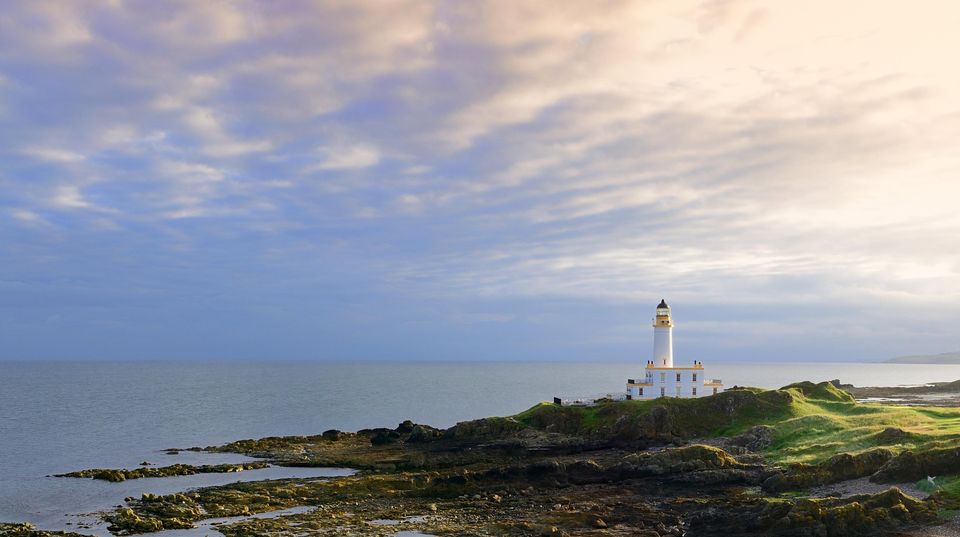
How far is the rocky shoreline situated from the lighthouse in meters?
15.4

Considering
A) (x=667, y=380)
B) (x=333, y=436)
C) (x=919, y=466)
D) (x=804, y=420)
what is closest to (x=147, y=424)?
(x=333, y=436)

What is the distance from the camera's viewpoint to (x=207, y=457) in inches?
2815

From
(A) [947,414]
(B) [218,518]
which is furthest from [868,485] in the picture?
(B) [218,518]

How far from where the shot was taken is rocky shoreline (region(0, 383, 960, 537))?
3762 cm

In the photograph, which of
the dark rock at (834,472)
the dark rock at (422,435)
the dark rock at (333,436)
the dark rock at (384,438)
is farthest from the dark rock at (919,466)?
the dark rock at (333,436)

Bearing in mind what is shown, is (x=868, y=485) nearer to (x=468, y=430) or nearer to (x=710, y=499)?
(x=710, y=499)

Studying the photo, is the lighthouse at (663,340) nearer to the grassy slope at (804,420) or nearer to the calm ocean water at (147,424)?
the grassy slope at (804,420)

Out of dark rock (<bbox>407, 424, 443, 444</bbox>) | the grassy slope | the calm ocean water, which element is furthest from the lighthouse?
the calm ocean water

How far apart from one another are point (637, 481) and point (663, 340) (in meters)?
41.1

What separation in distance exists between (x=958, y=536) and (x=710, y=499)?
13930 millimetres

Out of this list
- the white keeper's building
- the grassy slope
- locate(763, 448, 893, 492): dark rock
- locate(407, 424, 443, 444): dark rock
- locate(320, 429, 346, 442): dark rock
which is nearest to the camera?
locate(763, 448, 893, 492): dark rock

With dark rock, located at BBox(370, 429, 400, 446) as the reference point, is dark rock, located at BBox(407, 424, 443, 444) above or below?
above

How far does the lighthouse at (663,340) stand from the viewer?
3489 inches

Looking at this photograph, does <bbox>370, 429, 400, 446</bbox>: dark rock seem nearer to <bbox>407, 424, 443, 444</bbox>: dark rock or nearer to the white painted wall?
<bbox>407, 424, 443, 444</bbox>: dark rock
